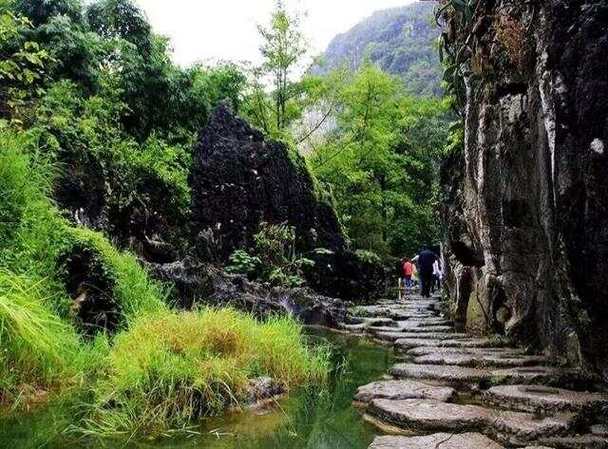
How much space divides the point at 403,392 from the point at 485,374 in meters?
1.07

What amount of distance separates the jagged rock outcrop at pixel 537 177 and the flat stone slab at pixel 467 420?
118cm

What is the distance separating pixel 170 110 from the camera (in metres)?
16.4

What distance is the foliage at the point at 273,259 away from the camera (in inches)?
498

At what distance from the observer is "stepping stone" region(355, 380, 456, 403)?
176 inches

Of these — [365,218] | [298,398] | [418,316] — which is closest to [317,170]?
[365,218]

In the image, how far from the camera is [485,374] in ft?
17.0

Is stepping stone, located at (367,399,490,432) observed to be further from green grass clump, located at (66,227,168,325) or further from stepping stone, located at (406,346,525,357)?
green grass clump, located at (66,227,168,325)

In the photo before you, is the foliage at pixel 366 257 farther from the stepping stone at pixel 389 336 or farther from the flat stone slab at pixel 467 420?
the flat stone slab at pixel 467 420

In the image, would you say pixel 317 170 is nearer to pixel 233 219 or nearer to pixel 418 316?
pixel 233 219

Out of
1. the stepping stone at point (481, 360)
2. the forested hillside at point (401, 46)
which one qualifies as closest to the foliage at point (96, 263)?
the stepping stone at point (481, 360)

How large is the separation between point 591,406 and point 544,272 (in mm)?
2416

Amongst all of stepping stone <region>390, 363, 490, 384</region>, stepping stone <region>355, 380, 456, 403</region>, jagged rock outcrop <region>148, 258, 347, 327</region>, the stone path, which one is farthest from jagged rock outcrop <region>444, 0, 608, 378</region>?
jagged rock outcrop <region>148, 258, 347, 327</region>

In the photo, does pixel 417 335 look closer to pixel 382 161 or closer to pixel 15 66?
pixel 15 66

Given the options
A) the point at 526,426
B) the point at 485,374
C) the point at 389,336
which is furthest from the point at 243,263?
the point at 526,426
